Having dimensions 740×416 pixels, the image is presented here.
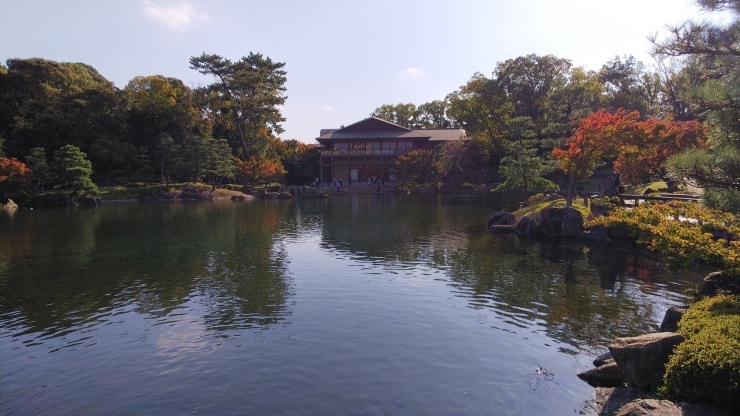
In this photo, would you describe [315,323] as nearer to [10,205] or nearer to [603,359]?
[603,359]

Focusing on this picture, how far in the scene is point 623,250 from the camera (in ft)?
51.9

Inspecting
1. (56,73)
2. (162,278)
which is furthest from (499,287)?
(56,73)

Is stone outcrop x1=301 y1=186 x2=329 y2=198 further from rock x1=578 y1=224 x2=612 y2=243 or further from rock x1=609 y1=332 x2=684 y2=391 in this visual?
rock x1=609 y1=332 x2=684 y2=391

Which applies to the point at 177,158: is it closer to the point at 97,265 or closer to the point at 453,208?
the point at 453,208

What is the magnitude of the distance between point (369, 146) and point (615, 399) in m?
50.1

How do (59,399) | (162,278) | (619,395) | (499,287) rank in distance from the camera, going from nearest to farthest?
(619,395)
(59,399)
(499,287)
(162,278)

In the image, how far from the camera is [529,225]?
19500mm

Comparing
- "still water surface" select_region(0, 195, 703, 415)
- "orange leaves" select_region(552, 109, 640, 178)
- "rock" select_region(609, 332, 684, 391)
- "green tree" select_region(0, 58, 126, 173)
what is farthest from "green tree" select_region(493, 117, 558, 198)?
"green tree" select_region(0, 58, 126, 173)

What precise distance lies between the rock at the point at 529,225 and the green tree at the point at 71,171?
104ft

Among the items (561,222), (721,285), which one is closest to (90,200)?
(561,222)

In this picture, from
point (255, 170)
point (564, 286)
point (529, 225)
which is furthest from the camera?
point (255, 170)

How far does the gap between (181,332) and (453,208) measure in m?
24.3

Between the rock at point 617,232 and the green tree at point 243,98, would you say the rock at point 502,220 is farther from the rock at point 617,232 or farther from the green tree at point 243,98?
the green tree at point 243,98

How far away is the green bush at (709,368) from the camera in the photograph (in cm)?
427
